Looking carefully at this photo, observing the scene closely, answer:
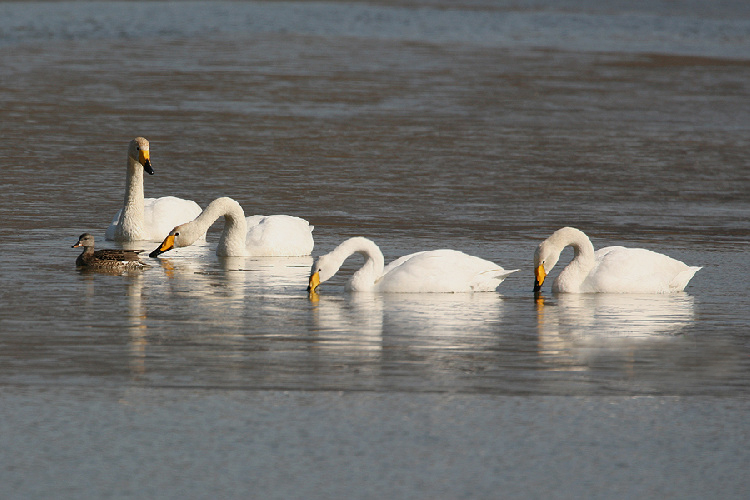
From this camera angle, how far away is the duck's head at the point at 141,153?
42.5 feet

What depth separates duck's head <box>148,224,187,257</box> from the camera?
1123 cm

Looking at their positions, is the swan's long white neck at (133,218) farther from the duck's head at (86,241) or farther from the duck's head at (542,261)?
the duck's head at (542,261)

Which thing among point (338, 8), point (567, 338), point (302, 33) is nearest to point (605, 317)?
point (567, 338)

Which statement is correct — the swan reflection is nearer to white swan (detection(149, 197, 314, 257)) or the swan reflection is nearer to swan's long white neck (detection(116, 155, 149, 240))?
white swan (detection(149, 197, 314, 257))

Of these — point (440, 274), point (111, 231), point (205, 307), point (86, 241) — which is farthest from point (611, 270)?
point (111, 231)

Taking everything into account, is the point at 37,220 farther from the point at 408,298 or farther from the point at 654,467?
the point at 654,467

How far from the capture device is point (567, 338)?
8.32m

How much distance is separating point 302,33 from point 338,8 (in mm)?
11889

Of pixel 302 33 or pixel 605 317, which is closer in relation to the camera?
pixel 605 317

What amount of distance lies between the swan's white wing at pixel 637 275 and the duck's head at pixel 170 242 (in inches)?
133

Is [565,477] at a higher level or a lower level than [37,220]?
lower

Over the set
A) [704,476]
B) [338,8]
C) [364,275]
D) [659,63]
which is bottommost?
[704,476]

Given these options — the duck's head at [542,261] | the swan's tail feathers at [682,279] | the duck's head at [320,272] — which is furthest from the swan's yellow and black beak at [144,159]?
the swan's tail feathers at [682,279]

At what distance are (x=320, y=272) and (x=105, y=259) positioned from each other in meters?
1.81
